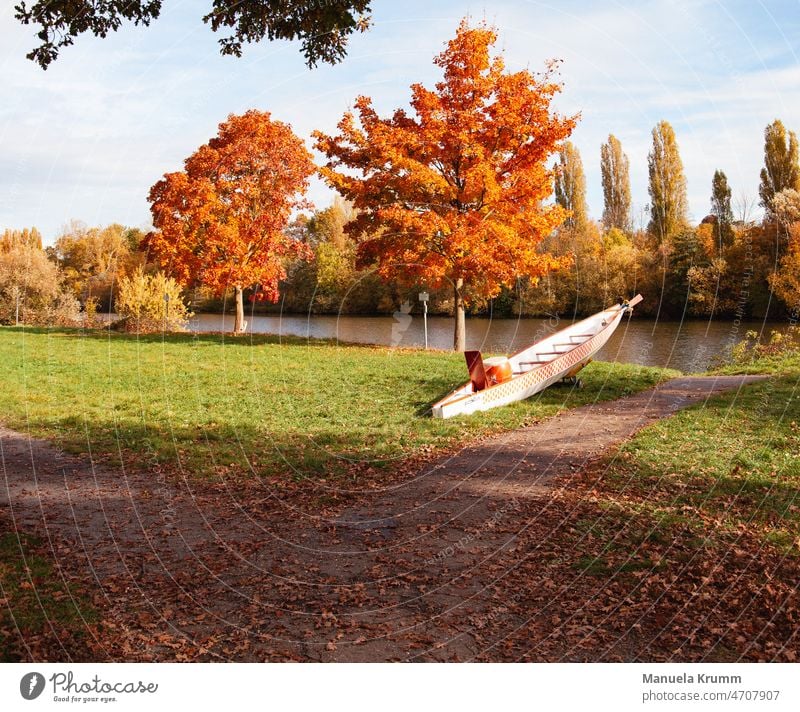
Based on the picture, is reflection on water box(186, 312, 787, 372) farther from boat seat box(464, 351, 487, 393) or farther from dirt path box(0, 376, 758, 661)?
dirt path box(0, 376, 758, 661)

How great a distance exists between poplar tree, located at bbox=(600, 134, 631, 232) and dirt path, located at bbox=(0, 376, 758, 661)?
33590 mm

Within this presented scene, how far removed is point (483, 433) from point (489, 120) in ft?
46.7

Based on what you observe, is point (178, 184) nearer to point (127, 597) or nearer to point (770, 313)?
point (127, 597)

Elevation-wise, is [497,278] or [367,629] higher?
[497,278]

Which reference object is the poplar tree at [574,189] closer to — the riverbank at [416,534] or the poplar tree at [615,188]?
the poplar tree at [615,188]

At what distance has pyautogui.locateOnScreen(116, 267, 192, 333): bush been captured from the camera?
37.1 m

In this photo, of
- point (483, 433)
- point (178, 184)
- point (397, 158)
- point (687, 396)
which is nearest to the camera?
point (483, 433)

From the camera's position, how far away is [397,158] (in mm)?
22828

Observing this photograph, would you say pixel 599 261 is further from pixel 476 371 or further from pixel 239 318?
pixel 476 371

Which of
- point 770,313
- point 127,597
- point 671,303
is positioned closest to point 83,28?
point 127,597

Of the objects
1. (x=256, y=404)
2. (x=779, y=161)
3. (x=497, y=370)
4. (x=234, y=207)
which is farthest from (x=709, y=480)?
(x=779, y=161)

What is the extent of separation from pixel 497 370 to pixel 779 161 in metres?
34.8

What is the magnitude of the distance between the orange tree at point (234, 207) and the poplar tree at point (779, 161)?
27239mm

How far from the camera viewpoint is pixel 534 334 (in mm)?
37438
